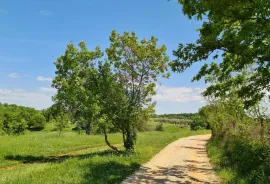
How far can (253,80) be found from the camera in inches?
488

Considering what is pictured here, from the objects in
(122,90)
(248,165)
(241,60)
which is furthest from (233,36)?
(122,90)

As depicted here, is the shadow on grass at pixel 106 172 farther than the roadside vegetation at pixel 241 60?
Yes

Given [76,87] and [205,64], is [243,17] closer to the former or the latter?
[205,64]

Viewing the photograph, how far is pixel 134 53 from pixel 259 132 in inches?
400

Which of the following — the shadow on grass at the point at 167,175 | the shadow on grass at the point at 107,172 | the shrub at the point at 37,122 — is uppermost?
the shrub at the point at 37,122

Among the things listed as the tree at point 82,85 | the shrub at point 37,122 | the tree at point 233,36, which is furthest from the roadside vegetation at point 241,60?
the shrub at point 37,122

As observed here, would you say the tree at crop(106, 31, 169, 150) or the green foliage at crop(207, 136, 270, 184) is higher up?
the tree at crop(106, 31, 169, 150)

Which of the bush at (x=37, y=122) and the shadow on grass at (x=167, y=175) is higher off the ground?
the bush at (x=37, y=122)

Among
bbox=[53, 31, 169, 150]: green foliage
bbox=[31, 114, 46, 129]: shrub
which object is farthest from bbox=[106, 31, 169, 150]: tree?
bbox=[31, 114, 46, 129]: shrub

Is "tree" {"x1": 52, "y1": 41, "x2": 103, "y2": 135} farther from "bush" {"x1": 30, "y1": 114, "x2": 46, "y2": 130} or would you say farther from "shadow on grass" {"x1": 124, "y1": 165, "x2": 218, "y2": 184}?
"bush" {"x1": 30, "y1": 114, "x2": 46, "y2": 130}

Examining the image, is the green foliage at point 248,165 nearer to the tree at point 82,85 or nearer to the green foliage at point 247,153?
the green foliage at point 247,153

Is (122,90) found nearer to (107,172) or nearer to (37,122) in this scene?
(107,172)

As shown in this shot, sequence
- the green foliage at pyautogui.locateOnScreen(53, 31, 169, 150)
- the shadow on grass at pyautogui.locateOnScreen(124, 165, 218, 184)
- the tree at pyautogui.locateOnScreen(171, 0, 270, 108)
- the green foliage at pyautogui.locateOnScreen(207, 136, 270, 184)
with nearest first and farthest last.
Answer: the tree at pyautogui.locateOnScreen(171, 0, 270, 108), the green foliage at pyautogui.locateOnScreen(207, 136, 270, 184), the shadow on grass at pyautogui.locateOnScreen(124, 165, 218, 184), the green foliage at pyautogui.locateOnScreen(53, 31, 169, 150)

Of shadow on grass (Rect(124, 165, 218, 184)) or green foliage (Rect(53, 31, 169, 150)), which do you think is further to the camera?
green foliage (Rect(53, 31, 169, 150))
